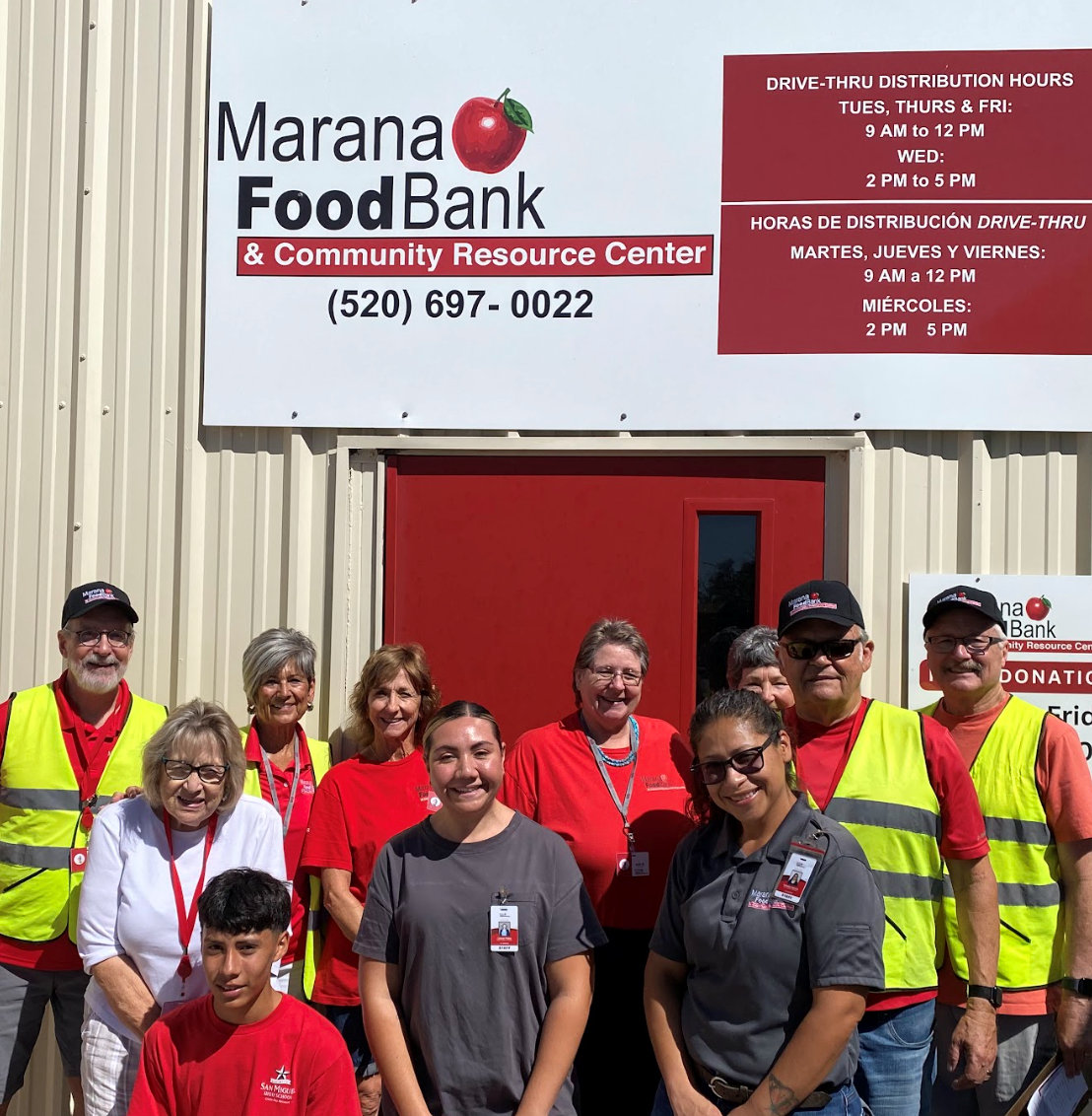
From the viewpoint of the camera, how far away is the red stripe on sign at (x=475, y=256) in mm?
4441

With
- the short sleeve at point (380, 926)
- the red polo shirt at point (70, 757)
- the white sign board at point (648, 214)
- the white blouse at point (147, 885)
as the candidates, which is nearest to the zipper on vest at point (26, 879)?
the red polo shirt at point (70, 757)

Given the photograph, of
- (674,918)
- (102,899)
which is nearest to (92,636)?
(102,899)

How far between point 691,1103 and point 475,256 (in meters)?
3.00

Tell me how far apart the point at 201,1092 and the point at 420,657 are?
150cm

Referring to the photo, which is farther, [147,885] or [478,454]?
[478,454]

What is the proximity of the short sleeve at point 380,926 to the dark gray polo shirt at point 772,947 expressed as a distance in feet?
2.47

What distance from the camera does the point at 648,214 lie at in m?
4.45

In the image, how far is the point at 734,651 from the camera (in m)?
3.88

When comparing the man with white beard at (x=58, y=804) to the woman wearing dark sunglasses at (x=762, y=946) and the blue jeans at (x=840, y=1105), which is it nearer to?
the woman wearing dark sunglasses at (x=762, y=946)

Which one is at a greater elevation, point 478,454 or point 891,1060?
point 478,454

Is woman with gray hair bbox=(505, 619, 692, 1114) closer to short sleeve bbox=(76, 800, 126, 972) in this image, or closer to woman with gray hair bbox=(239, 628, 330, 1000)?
woman with gray hair bbox=(239, 628, 330, 1000)

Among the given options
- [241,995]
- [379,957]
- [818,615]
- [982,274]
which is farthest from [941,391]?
[241,995]

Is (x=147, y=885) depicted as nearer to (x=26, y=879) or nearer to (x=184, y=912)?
(x=184, y=912)

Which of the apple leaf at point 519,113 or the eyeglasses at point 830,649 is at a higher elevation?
the apple leaf at point 519,113
